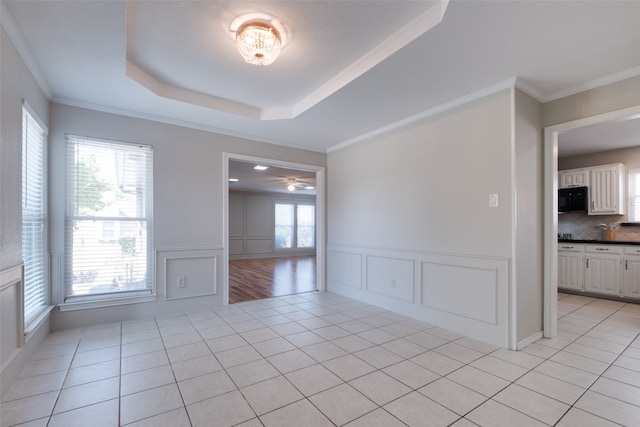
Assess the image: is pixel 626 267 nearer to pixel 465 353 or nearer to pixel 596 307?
pixel 596 307

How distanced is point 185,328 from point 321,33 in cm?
319

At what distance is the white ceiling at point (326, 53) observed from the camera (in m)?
1.88

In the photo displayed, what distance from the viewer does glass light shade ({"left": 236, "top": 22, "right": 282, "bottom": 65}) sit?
2066 millimetres

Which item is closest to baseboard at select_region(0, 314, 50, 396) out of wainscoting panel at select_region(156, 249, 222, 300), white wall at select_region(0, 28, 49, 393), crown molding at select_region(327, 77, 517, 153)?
white wall at select_region(0, 28, 49, 393)

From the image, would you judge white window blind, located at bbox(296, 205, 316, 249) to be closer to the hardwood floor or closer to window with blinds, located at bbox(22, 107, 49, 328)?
the hardwood floor

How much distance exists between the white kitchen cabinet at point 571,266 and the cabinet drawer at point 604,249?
11cm

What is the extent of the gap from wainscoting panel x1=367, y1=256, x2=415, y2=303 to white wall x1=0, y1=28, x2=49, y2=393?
3597 millimetres

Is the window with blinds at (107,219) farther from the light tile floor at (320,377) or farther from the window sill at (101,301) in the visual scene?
the light tile floor at (320,377)

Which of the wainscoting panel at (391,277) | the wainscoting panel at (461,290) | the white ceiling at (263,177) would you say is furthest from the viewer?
the white ceiling at (263,177)

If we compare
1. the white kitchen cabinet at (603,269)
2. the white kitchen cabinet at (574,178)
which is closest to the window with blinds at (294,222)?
the white kitchen cabinet at (574,178)

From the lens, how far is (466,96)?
297cm

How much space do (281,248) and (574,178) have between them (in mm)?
8454

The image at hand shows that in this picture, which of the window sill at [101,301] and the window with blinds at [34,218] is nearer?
the window with blinds at [34,218]

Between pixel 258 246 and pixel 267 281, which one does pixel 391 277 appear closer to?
pixel 267 281
